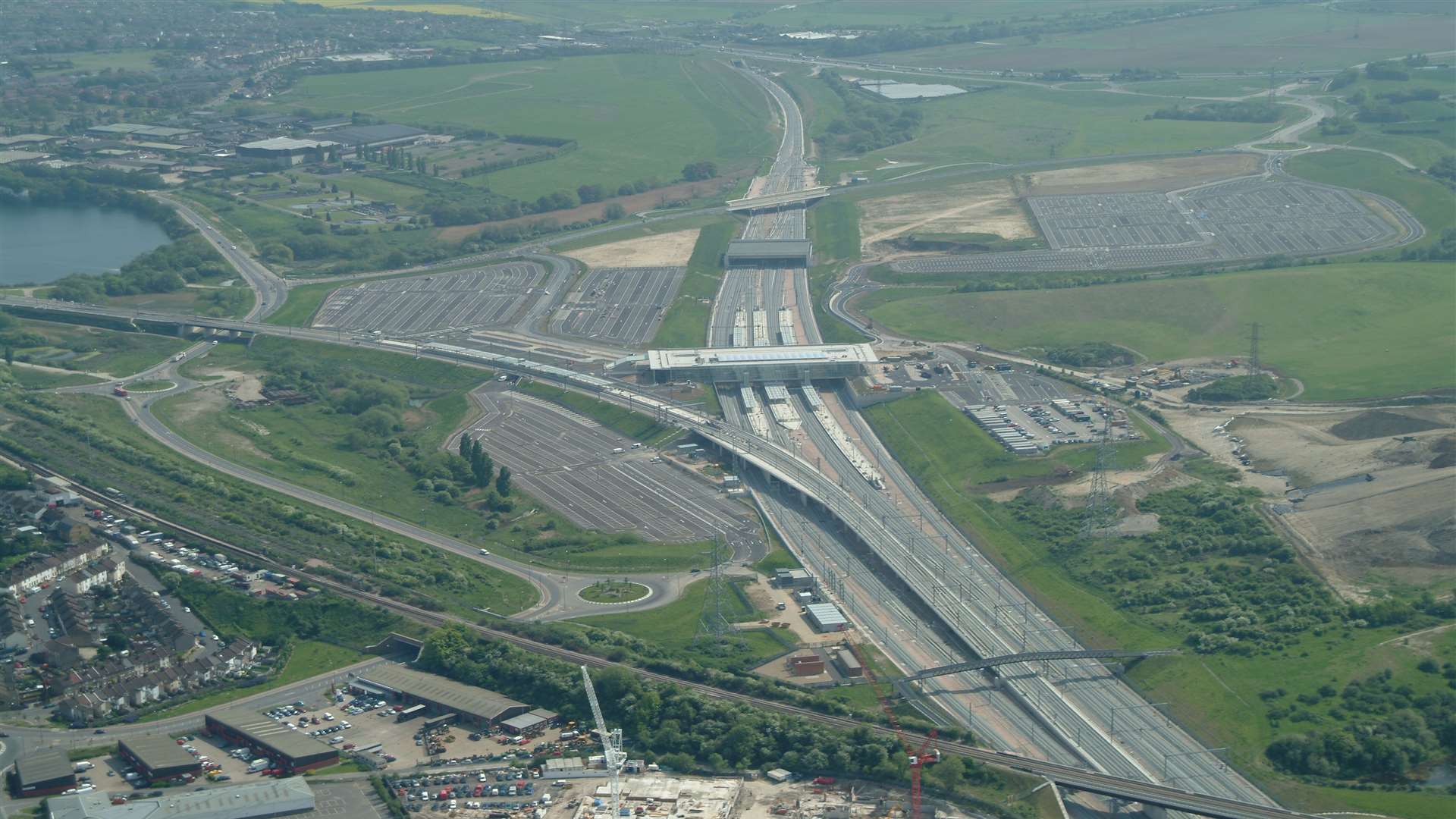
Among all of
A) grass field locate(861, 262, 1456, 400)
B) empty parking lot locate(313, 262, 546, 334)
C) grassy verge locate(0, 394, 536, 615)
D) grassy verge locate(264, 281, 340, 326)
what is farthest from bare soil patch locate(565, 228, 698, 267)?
grassy verge locate(0, 394, 536, 615)

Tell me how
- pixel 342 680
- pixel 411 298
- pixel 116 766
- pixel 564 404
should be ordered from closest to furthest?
pixel 116 766, pixel 342 680, pixel 564 404, pixel 411 298

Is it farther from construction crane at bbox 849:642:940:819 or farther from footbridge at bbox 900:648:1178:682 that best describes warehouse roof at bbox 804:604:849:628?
footbridge at bbox 900:648:1178:682

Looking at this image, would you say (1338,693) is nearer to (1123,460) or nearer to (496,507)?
(1123,460)

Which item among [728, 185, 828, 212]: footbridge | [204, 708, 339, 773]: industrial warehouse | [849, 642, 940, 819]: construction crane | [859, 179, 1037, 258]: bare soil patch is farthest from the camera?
[728, 185, 828, 212]: footbridge

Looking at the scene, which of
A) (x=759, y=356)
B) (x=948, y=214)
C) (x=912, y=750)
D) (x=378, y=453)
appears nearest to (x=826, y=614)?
(x=912, y=750)

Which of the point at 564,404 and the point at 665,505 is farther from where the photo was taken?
the point at 564,404

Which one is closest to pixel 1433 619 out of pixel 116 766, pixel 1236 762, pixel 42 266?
pixel 1236 762
